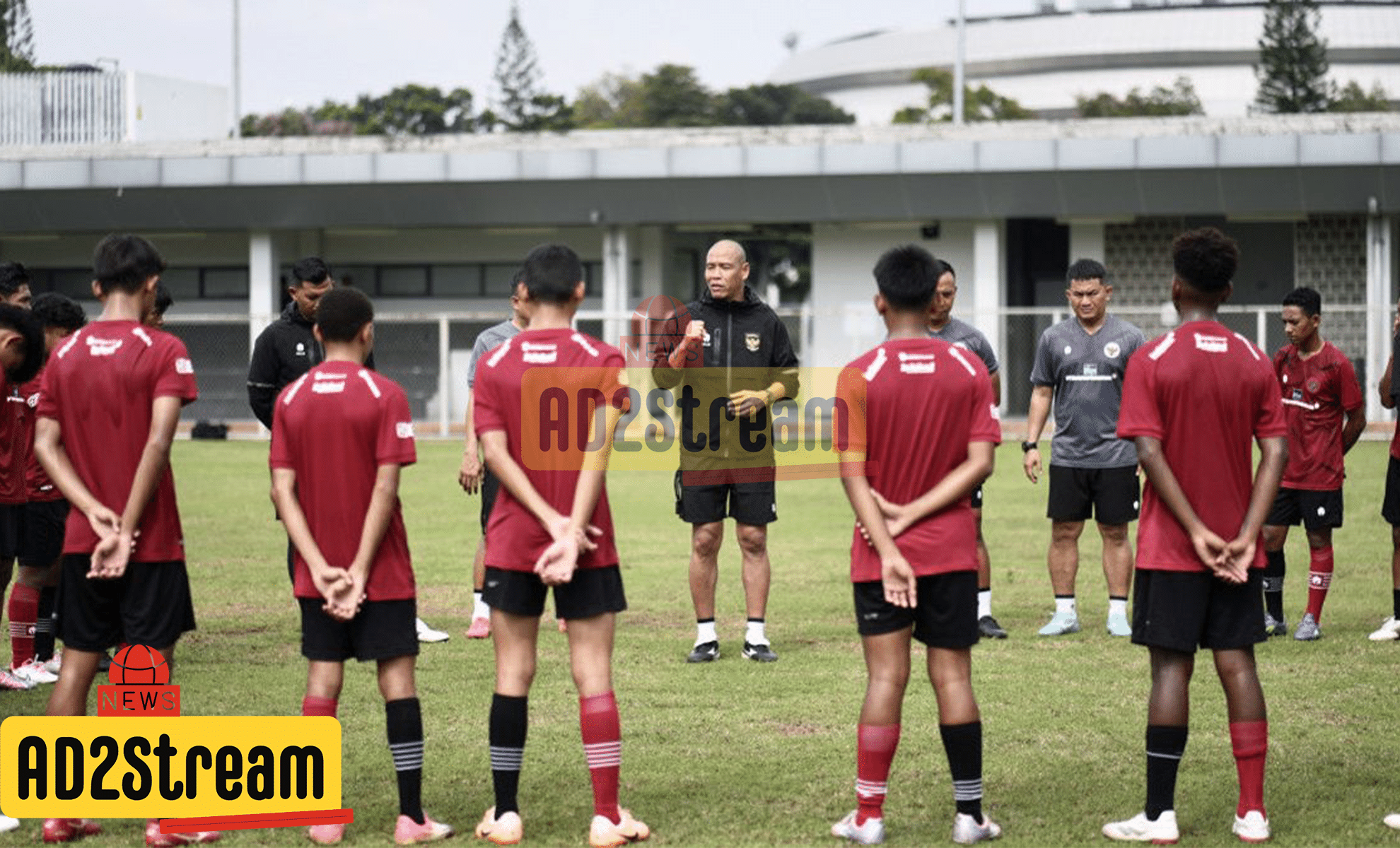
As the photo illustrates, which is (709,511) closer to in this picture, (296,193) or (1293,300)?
(1293,300)

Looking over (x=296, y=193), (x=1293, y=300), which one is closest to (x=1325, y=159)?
(x=296, y=193)

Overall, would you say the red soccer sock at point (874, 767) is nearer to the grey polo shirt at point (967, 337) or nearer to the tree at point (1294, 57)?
the grey polo shirt at point (967, 337)

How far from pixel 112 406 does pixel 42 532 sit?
10.4 ft

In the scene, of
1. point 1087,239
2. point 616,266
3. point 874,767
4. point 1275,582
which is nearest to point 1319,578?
point 1275,582

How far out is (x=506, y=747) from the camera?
20.0ft

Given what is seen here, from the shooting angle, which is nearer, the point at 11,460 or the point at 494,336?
the point at 11,460

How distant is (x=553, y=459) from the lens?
6207 mm

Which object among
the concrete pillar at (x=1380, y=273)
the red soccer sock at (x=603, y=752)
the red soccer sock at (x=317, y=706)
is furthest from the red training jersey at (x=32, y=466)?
the concrete pillar at (x=1380, y=273)

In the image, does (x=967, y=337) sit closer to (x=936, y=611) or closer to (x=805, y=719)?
(x=805, y=719)

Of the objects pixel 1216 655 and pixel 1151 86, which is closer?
pixel 1216 655

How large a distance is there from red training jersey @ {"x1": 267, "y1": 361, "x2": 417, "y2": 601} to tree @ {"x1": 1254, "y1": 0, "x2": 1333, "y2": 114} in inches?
2604

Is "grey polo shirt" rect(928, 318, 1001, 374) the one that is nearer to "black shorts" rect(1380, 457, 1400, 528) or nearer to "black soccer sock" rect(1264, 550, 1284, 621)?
"black soccer sock" rect(1264, 550, 1284, 621)

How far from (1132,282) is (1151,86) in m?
76.5

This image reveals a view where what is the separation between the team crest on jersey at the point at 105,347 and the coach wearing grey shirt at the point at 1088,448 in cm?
617
